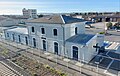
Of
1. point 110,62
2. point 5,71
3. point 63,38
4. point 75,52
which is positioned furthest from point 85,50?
point 5,71

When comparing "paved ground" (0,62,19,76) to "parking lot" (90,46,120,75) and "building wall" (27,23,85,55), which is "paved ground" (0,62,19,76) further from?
"parking lot" (90,46,120,75)

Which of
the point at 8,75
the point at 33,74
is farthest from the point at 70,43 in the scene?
the point at 8,75

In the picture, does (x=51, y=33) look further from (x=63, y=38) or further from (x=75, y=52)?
(x=75, y=52)

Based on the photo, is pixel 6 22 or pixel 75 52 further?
pixel 6 22

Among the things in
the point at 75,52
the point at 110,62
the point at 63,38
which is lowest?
the point at 110,62

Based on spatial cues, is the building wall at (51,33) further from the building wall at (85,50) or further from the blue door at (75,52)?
the blue door at (75,52)

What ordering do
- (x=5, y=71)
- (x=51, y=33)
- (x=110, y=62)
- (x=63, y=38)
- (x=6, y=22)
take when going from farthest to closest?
(x=6, y=22) → (x=51, y=33) → (x=63, y=38) → (x=110, y=62) → (x=5, y=71)

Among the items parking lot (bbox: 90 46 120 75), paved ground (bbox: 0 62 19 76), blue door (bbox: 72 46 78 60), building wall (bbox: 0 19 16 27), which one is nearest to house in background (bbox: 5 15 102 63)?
blue door (bbox: 72 46 78 60)

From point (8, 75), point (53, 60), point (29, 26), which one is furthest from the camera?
point (29, 26)

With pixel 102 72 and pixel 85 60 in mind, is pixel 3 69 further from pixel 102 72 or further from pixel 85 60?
pixel 102 72
